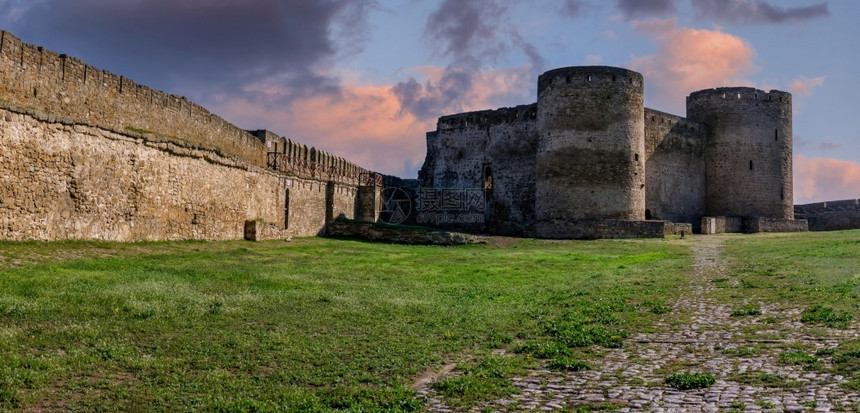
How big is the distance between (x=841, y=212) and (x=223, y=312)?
142 ft

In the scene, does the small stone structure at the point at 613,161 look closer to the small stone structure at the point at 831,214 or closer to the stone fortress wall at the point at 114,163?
the small stone structure at the point at 831,214

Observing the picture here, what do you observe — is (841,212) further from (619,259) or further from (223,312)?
(223,312)

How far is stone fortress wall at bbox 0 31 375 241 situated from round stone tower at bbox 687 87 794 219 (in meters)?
28.6

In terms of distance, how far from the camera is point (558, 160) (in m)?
32.9

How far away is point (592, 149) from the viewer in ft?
106

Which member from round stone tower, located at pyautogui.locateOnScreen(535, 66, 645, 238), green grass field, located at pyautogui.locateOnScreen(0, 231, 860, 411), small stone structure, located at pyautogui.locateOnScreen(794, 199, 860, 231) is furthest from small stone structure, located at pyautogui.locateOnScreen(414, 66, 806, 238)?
green grass field, located at pyautogui.locateOnScreen(0, 231, 860, 411)

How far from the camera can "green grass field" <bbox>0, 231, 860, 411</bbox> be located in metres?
5.69

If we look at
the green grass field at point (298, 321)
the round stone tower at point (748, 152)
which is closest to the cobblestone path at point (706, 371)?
the green grass field at point (298, 321)

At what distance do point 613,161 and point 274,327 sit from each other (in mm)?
26807

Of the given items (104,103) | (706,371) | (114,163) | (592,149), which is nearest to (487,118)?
(592,149)

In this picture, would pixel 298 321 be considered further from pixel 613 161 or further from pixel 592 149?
pixel 613 161

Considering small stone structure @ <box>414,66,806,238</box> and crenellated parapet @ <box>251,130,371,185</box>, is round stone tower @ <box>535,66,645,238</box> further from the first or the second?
crenellated parapet @ <box>251,130,371,185</box>

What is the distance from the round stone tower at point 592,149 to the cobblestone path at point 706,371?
23226mm

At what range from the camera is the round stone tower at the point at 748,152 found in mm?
40406
